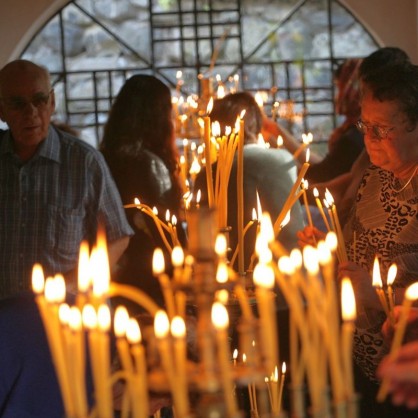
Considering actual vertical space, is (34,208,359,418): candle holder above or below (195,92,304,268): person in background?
below

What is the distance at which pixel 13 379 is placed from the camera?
3.15 metres

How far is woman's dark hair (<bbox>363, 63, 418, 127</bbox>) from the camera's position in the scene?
3.04 meters

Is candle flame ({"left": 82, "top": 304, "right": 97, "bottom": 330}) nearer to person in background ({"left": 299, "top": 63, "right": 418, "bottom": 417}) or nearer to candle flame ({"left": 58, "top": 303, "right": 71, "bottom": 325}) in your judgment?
candle flame ({"left": 58, "top": 303, "right": 71, "bottom": 325})

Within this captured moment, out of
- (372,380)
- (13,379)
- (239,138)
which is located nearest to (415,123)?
(239,138)

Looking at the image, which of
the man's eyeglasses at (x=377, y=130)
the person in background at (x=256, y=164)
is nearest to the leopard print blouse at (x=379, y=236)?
the man's eyeglasses at (x=377, y=130)

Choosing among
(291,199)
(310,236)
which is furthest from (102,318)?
(310,236)

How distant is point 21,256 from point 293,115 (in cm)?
476

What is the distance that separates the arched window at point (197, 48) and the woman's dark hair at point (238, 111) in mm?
5225

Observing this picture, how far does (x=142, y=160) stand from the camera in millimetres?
4656

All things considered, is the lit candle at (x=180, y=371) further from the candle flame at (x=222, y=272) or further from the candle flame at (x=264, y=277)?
the candle flame at (x=222, y=272)

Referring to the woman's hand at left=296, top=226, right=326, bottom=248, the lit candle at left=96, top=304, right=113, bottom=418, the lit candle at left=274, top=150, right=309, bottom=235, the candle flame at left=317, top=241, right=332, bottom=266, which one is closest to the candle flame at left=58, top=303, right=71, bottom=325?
the lit candle at left=96, top=304, right=113, bottom=418

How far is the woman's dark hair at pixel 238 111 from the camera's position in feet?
14.3

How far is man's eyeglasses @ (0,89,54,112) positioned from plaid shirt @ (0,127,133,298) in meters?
0.11

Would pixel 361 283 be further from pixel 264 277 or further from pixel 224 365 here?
pixel 224 365
